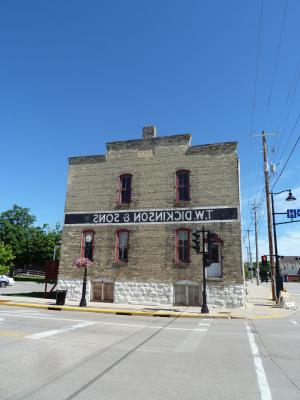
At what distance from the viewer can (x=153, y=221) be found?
22.6 m

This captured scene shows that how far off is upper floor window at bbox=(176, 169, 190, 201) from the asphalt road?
11.4 meters

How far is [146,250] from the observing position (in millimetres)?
22391

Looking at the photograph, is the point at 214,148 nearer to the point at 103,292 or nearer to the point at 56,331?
the point at 103,292

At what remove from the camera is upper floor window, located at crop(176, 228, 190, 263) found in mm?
21719

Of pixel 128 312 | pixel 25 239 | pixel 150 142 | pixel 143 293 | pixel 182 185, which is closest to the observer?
pixel 128 312

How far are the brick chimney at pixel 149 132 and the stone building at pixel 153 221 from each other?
29 mm

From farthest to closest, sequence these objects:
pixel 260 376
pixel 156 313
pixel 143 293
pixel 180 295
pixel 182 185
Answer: pixel 182 185, pixel 143 293, pixel 180 295, pixel 156 313, pixel 260 376

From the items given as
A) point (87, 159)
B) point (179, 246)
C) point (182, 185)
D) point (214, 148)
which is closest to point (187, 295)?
point (179, 246)

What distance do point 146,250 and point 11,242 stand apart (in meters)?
50.9

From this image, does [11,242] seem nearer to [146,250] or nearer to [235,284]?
[146,250]

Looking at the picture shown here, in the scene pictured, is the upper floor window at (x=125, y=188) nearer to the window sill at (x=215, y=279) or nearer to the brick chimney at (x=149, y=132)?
the brick chimney at (x=149, y=132)

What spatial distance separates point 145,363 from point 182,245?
14.6 meters

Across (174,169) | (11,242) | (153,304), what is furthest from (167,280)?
(11,242)

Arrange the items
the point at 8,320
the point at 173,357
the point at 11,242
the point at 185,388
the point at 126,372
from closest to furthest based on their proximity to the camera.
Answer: the point at 185,388 → the point at 126,372 → the point at 173,357 → the point at 8,320 → the point at 11,242
